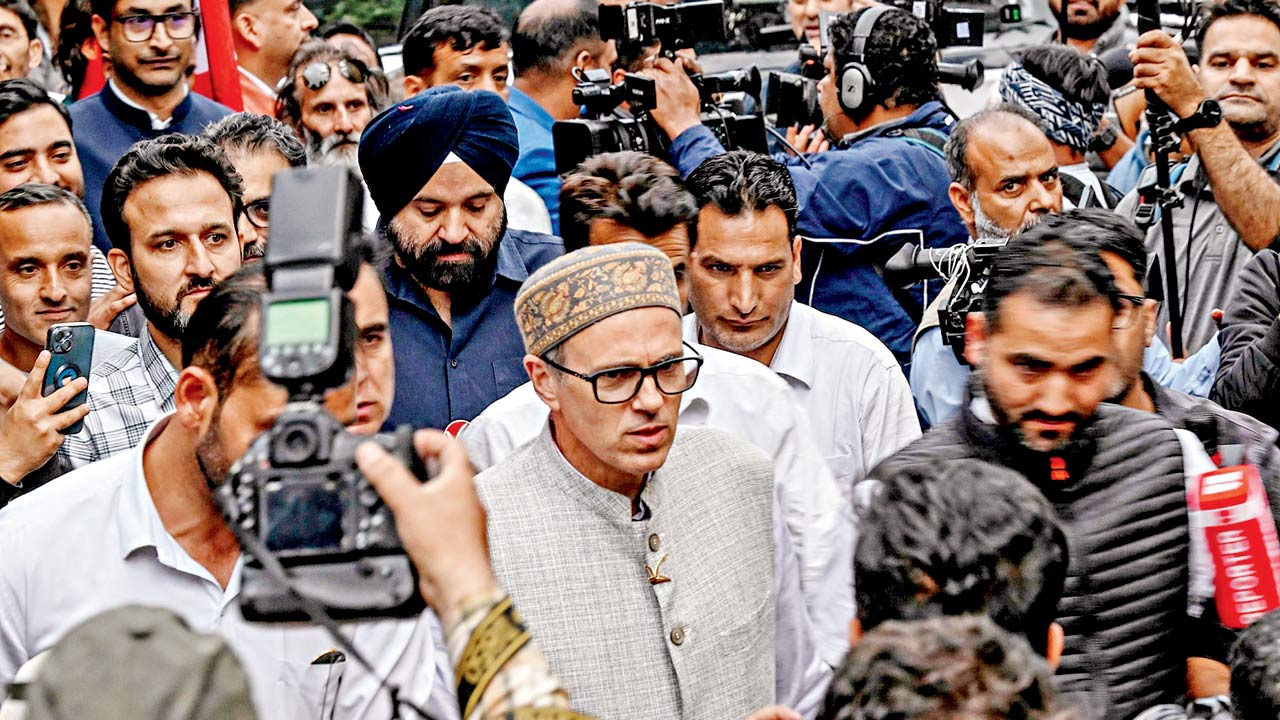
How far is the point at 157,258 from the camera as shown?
157 inches

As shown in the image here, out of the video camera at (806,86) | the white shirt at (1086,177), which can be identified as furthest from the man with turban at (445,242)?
the video camera at (806,86)

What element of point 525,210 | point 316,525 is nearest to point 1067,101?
point 525,210

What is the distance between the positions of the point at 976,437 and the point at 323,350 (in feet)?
4.90

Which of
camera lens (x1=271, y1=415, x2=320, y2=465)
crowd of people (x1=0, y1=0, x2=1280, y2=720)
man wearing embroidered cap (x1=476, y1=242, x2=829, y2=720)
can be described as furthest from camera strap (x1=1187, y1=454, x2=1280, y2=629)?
camera lens (x1=271, y1=415, x2=320, y2=465)

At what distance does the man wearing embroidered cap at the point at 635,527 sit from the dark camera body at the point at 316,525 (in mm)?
1059

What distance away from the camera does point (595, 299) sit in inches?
125

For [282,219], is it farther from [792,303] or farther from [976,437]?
[792,303]

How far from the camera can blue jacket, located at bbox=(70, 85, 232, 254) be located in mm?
5480

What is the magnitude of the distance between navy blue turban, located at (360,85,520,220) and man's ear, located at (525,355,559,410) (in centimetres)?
119

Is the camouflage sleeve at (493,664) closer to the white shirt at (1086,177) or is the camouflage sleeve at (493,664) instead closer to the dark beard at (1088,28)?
the white shirt at (1086,177)

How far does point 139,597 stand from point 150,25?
317 cm

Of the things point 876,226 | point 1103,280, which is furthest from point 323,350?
point 876,226

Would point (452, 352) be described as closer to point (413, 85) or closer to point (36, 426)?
point (36, 426)

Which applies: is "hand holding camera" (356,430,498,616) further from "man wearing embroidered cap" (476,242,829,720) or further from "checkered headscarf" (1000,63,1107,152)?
"checkered headscarf" (1000,63,1107,152)
